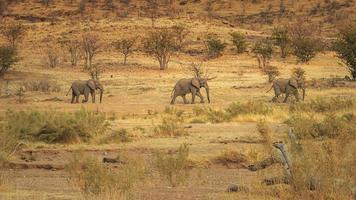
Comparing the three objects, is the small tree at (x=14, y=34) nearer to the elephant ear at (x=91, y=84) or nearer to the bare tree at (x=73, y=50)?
the bare tree at (x=73, y=50)

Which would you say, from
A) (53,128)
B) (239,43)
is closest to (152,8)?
(239,43)

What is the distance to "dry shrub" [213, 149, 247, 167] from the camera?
15517 millimetres

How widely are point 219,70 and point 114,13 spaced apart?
34.9 m

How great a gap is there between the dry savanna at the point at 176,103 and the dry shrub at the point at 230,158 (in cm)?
3

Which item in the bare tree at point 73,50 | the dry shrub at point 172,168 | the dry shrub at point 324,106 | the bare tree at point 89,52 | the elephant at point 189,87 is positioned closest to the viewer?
the dry shrub at point 172,168

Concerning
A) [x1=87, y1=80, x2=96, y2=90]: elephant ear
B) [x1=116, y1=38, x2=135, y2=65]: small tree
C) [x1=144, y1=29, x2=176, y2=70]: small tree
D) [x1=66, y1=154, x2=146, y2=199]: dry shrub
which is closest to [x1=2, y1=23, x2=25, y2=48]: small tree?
[x1=116, y1=38, x2=135, y2=65]: small tree

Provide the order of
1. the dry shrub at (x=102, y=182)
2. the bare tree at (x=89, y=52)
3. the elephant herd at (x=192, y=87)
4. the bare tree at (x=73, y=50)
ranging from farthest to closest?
the bare tree at (x=73, y=50), the bare tree at (x=89, y=52), the elephant herd at (x=192, y=87), the dry shrub at (x=102, y=182)

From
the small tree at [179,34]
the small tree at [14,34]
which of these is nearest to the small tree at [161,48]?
the small tree at [179,34]

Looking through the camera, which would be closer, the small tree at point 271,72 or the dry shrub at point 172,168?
the dry shrub at point 172,168

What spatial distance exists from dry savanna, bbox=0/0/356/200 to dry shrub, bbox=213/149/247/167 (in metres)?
0.03

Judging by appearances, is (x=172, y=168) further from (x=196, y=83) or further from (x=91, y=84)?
(x=91, y=84)

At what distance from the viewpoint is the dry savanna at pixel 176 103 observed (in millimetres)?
10469

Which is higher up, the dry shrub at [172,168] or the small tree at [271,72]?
the dry shrub at [172,168]

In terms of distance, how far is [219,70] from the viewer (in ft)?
153
